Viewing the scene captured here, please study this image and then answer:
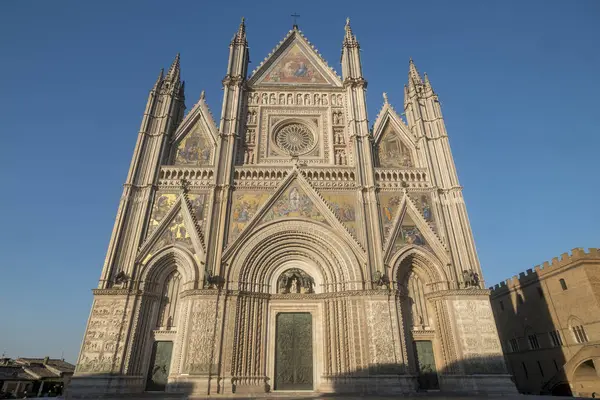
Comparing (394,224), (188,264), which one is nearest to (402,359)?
(394,224)

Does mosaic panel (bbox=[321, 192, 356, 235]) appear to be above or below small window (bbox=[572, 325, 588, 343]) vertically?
above

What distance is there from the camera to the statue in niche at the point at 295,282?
18.0m

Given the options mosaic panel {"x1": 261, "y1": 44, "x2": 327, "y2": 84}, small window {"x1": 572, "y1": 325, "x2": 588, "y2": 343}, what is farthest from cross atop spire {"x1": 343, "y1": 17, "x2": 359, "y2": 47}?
small window {"x1": 572, "y1": 325, "x2": 588, "y2": 343}

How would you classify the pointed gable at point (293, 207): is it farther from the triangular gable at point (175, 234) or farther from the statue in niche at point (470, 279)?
the statue in niche at point (470, 279)

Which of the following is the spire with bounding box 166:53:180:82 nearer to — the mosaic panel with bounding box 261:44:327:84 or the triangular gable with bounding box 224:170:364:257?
the mosaic panel with bounding box 261:44:327:84

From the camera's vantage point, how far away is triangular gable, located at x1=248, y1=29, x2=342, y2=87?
81.8 ft

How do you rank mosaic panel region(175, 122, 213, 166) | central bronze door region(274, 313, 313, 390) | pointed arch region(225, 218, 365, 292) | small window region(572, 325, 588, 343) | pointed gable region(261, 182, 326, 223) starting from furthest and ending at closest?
small window region(572, 325, 588, 343) < mosaic panel region(175, 122, 213, 166) < pointed gable region(261, 182, 326, 223) < pointed arch region(225, 218, 365, 292) < central bronze door region(274, 313, 313, 390)

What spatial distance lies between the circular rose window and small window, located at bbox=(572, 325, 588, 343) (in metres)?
21.2

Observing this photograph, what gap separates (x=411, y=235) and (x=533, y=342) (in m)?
17.2

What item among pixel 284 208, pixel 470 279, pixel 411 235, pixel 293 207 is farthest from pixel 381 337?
pixel 284 208

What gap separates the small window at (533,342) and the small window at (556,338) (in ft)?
5.28

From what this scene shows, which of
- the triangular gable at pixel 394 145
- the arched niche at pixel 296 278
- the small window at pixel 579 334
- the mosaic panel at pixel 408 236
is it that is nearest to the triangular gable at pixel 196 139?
the arched niche at pixel 296 278

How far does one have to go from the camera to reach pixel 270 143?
22359 millimetres

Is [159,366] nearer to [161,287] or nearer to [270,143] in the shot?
[161,287]
